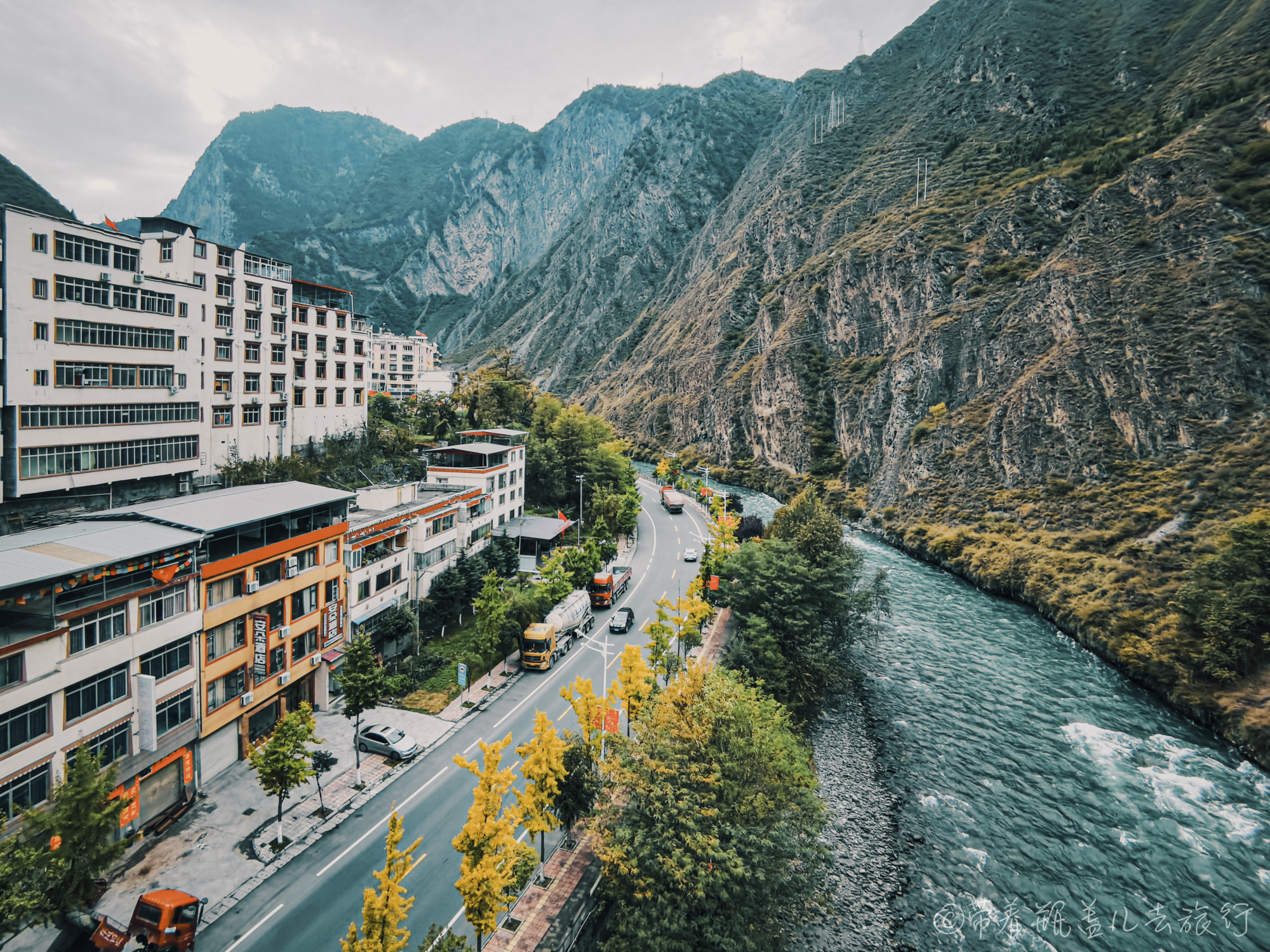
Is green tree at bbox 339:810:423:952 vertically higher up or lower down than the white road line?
higher up

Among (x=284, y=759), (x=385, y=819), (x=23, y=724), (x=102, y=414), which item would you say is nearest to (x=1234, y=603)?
(x=385, y=819)

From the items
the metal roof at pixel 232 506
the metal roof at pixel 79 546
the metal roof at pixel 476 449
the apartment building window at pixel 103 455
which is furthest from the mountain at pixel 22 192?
the metal roof at pixel 79 546

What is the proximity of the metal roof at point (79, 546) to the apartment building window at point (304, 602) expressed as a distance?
6483 millimetres

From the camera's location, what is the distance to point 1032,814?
28.0 meters

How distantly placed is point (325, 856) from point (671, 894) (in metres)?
12.2

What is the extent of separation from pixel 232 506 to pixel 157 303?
59.6 ft

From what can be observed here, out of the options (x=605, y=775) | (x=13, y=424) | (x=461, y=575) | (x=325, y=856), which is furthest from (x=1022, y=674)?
(x=13, y=424)

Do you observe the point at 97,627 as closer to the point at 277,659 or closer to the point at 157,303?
the point at 277,659

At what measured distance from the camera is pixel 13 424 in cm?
2936

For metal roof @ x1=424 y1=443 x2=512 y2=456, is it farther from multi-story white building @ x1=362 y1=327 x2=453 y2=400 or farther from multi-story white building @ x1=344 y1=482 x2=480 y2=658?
multi-story white building @ x1=362 y1=327 x2=453 y2=400

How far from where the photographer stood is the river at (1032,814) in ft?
74.0

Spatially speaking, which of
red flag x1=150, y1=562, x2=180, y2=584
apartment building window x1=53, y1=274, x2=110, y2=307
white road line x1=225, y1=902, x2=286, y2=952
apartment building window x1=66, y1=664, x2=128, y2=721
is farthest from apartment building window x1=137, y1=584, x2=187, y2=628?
apartment building window x1=53, y1=274, x2=110, y2=307

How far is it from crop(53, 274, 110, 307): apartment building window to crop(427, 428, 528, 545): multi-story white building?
888 inches

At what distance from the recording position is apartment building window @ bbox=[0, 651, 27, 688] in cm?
1698
